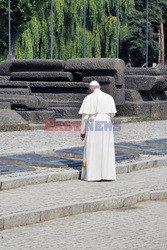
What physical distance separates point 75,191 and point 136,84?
15.5m

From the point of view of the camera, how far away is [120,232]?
635cm

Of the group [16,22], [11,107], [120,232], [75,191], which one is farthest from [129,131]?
[16,22]

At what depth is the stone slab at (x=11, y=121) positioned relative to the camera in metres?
17.0

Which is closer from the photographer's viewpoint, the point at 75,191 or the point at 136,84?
the point at 75,191

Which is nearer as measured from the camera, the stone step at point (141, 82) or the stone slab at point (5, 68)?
the stone slab at point (5, 68)

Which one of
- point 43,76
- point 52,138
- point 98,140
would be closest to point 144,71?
point 43,76

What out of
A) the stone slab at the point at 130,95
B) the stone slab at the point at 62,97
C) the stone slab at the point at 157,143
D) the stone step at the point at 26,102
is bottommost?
the stone slab at the point at 157,143

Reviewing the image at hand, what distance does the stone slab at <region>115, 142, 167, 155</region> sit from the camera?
40.1 ft

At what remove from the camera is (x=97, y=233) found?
630 centimetres

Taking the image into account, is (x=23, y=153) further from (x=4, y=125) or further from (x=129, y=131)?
(x=129, y=131)

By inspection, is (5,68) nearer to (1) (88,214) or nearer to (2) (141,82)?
(2) (141,82)

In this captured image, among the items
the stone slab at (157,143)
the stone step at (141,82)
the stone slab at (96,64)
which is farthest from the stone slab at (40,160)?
the stone step at (141,82)

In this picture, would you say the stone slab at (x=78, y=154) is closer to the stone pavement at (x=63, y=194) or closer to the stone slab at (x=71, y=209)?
the stone pavement at (x=63, y=194)

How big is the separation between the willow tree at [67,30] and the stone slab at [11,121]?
757 inches
